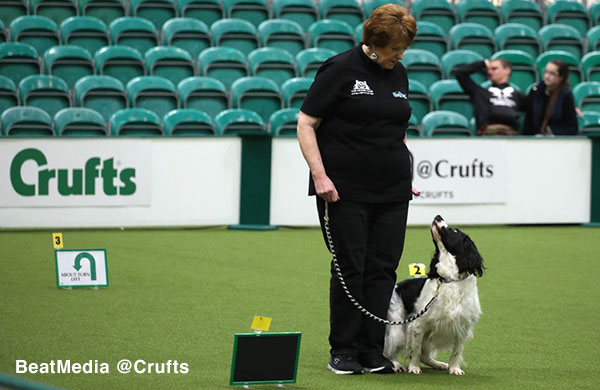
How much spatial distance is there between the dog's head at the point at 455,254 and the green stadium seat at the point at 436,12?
10623mm

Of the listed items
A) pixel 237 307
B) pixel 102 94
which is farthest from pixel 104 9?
pixel 237 307

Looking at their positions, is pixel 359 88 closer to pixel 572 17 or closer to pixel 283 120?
pixel 283 120

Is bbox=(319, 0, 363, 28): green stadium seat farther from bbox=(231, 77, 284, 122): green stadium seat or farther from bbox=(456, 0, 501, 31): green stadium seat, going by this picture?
bbox=(231, 77, 284, 122): green stadium seat

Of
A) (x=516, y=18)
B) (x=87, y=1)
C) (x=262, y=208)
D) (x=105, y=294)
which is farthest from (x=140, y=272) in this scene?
(x=516, y=18)

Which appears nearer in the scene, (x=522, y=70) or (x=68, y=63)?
(x=68, y=63)

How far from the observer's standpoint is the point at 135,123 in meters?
10.9

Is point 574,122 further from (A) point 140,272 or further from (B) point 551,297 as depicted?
(A) point 140,272

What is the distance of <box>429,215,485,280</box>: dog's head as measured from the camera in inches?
171

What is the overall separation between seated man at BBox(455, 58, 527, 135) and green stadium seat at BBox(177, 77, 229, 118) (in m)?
2.94

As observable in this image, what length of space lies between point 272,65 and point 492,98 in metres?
3.12

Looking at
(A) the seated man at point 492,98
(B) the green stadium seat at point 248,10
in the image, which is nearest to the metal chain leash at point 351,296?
(A) the seated man at point 492,98

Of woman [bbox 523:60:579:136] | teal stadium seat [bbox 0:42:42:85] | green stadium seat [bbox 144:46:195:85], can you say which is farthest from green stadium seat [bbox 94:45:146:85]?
woman [bbox 523:60:579:136]

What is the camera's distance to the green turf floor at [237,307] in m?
4.44

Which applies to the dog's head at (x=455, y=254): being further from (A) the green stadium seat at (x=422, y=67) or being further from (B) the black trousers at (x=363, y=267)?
(A) the green stadium seat at (x=422, y=67)
